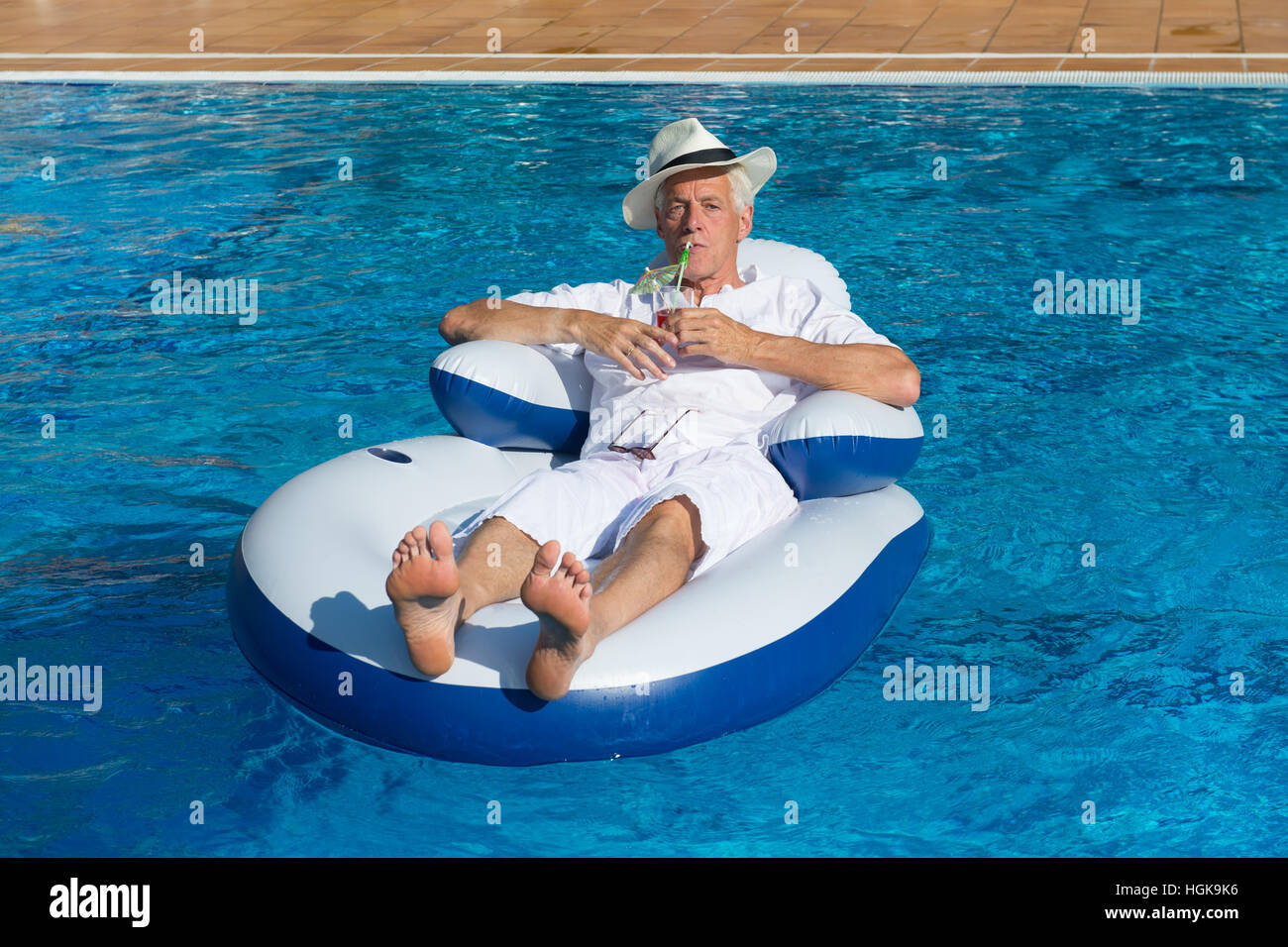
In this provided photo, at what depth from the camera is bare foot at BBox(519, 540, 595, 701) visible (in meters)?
2.40

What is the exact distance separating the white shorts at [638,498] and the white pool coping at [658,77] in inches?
241

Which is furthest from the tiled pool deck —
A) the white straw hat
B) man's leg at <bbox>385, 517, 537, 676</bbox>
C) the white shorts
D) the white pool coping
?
man's leg at <bbox>385, 517, 537, 676</bbox>

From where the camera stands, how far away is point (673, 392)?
3.39 m

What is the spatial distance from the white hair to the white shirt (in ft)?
0.67

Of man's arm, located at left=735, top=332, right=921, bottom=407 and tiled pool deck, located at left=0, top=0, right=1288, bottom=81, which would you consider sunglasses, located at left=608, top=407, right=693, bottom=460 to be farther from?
tiled pool deck, located at left=0, top=0, right=1288, bottom=81

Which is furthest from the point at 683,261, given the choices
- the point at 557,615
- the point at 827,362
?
the point at 557,615

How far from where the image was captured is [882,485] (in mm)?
3391

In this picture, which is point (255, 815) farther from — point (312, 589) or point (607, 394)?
point (607, 394)

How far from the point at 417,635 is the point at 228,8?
10.6m

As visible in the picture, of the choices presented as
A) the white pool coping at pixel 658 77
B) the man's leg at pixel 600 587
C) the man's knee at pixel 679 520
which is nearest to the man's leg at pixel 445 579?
the man's leg at pixel 600 587

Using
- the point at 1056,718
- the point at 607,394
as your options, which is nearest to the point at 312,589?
the point at 607,394

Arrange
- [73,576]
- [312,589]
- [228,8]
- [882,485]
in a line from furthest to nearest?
[228,8]
[73,576]
[882,485]
[312,589]

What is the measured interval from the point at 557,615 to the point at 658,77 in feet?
23.6

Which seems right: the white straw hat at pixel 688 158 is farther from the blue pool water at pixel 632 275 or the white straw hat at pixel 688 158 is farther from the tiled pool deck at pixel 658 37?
the tiled pool deck at pixel 658 37
